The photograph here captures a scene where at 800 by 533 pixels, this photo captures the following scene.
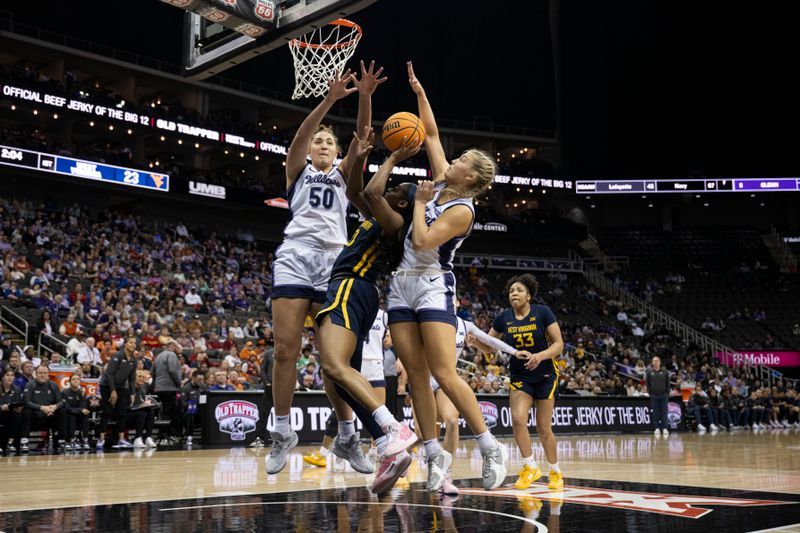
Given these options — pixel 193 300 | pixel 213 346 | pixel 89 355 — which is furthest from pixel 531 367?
pixel 193 300

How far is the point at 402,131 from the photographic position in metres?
5.43

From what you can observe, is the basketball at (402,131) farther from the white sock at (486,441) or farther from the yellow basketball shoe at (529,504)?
the yellow basketball shoe at (529,504)

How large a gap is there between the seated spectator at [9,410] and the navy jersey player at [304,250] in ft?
25.3

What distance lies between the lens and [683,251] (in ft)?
136

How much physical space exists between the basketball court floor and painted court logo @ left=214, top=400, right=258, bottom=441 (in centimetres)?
417

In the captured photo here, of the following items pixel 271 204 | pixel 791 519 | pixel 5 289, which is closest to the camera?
pixel 791 519

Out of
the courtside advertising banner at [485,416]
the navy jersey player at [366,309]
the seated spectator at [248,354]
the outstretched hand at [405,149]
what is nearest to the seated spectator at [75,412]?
the courtside advertising banner at [485,416]

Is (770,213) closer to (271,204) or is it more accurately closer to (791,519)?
(271,204)

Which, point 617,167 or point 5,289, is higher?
point 617,167

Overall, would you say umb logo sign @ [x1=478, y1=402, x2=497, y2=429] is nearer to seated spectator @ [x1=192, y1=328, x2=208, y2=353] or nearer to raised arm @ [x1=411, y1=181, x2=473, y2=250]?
seated spectator @ [x1=192, y1=328, x2=208, y2=353]

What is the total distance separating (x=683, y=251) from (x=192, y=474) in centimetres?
3758

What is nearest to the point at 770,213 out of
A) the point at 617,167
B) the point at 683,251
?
the point at 683,251

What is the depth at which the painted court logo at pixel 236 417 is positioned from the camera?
13.6 m

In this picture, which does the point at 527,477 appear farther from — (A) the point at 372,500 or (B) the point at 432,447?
(A) the point at 372,500
